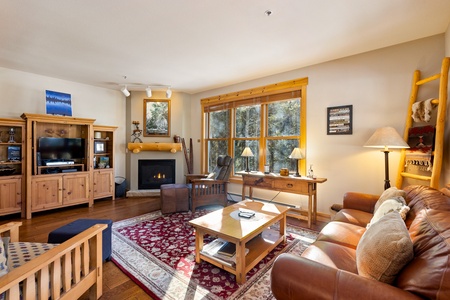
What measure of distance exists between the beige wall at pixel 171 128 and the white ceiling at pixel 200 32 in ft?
4.72

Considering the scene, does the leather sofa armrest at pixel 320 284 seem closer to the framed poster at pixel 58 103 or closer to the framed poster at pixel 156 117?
the framed poster at pixel 156 117

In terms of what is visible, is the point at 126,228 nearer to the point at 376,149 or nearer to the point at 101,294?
the point at 101,294

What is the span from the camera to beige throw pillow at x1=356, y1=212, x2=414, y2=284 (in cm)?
99

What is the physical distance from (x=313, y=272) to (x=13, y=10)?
349 cm

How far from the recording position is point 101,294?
5.62ft

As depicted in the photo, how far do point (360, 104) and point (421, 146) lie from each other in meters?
0.94

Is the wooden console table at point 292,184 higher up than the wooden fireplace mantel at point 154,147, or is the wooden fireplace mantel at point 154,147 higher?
the wooden fireplace mantel at point 154,147

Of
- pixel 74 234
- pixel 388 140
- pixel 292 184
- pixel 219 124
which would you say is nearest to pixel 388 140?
pixel 388 140

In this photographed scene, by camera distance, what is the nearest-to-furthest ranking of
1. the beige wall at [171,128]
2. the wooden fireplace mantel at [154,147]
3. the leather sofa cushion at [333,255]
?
the leather sofa cushion at [333,255] < the wooden fireplace mantel at [154,147] < the beige wall at [171,128]

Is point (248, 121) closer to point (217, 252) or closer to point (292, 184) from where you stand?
point (292, 184)

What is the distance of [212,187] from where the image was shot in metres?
3.89

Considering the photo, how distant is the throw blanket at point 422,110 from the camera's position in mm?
2357

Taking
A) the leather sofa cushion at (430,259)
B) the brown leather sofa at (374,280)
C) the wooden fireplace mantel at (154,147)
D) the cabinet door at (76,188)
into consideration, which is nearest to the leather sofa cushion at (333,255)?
the brown leather sofa at (374,280)

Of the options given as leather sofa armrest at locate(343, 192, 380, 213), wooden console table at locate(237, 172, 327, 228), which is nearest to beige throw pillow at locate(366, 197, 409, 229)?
leather sofa armrest at locate(343, 192, 380, 213)
